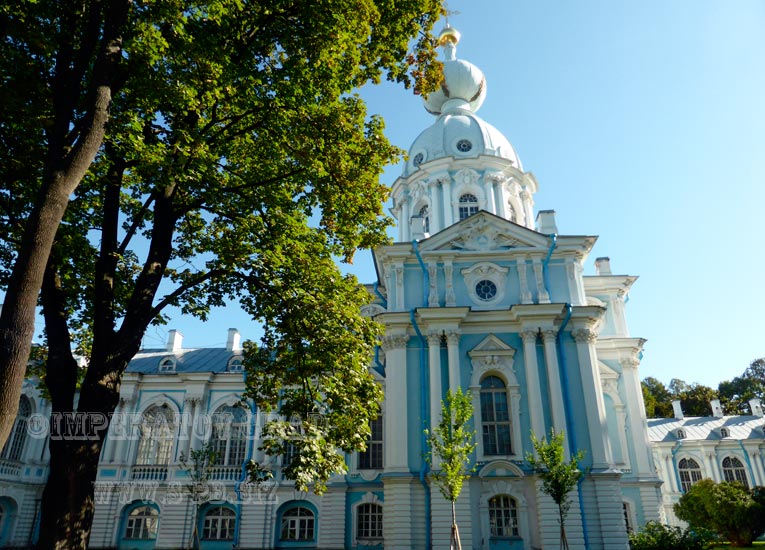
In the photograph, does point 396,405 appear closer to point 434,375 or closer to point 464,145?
point 434,375

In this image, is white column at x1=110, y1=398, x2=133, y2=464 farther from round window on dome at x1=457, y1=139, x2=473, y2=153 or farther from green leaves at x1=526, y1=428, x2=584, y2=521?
round window on dome at x1=457, y1=139, x2=473, y2=153

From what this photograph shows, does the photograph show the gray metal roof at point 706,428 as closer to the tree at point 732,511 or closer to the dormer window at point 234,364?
the tree at point 732,511

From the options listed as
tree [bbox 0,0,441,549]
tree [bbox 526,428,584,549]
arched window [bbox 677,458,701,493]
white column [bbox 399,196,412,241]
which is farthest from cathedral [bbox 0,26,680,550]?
arched window [bbox 677,458,701,493]

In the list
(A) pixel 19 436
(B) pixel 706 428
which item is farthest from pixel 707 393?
(A) pixel 19 436

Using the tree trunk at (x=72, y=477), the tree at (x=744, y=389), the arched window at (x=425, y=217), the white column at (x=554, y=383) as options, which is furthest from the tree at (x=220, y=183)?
the tree at (x=744, y=389)

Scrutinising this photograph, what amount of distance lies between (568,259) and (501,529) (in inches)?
421

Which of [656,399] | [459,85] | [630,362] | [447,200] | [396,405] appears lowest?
[396,405]

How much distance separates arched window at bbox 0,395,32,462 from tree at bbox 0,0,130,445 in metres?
19.3

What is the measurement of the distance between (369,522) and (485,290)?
1044 centimetres

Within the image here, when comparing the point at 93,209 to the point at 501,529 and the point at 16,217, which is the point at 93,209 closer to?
the point at 16,217

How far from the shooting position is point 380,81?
1064 centimetres

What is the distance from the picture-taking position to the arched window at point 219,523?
23375 mm

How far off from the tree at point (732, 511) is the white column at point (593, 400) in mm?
8726

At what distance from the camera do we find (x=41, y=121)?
7836 mm
